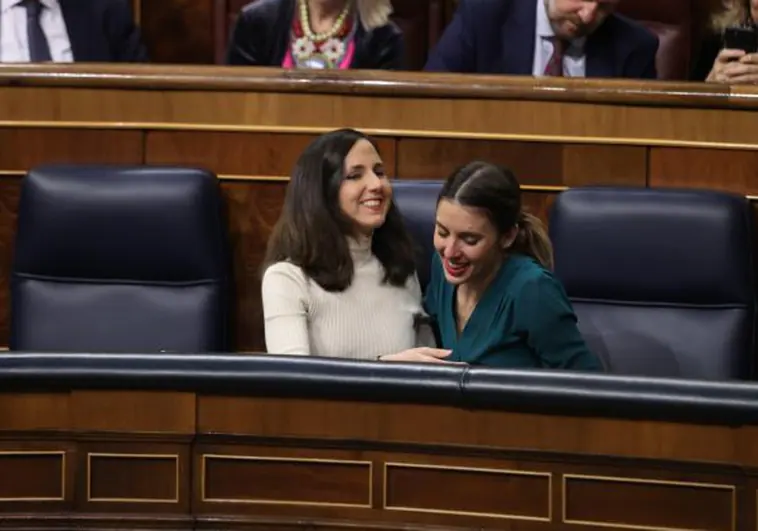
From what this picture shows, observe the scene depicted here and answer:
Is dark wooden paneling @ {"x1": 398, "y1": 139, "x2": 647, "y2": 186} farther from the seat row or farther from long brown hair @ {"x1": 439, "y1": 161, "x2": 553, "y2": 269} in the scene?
long brown hair @ {"x1": 439, "y1": 161, "x2": 553, "y2": 269}

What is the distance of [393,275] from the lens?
4.77 feet

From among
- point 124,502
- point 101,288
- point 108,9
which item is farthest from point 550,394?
point 108,9

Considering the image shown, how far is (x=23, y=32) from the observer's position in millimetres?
1823

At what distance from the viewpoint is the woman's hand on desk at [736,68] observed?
1.61 metres

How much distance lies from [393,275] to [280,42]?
0.43 m

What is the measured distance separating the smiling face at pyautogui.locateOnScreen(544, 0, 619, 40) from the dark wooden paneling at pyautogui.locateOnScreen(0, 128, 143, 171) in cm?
45

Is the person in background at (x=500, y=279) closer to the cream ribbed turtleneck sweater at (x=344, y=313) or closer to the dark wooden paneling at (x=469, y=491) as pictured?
the cream ribbed turtleneck sweater at (x=344, y=313)

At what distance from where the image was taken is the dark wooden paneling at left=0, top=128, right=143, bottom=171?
162cm

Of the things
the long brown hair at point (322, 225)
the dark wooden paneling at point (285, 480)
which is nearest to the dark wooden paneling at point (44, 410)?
the dark wooden paneling at point (285, 480)

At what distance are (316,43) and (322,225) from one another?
0.39m

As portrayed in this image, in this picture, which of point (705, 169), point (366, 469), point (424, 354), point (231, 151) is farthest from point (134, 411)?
point (705, 169)

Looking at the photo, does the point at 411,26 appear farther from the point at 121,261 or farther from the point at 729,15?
the point at 121,261

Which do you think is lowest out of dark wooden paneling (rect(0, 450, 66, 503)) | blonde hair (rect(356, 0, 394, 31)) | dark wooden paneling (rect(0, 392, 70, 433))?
dark wooden paneling (rect(0, 450, 66, 503))

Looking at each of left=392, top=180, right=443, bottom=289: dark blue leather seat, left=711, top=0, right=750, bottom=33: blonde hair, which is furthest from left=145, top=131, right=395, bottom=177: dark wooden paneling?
left=711, top=0, right=750, bottom=33: blonde hair
